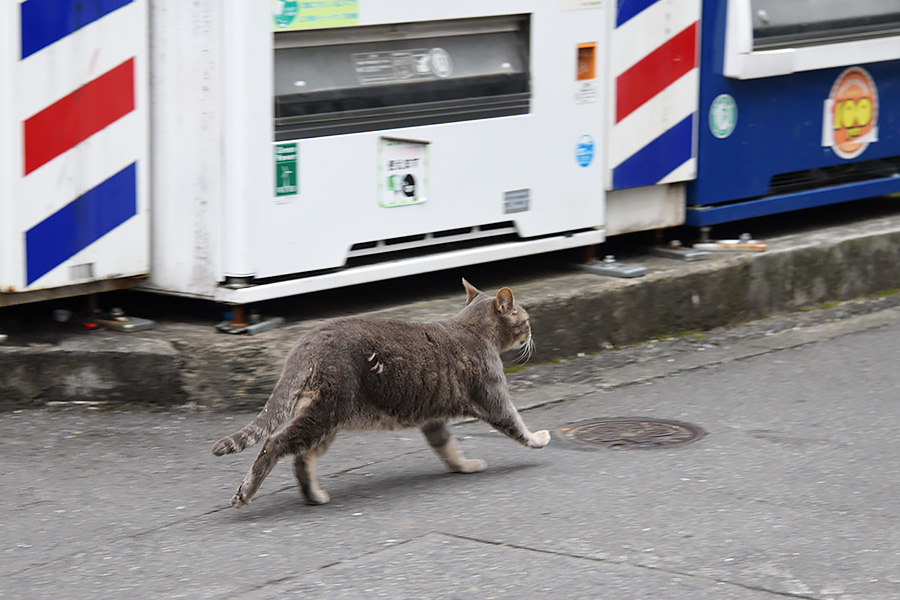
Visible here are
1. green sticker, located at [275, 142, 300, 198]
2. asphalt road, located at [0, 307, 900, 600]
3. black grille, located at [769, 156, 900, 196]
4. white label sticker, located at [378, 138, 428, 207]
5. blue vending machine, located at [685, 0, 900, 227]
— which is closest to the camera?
asphalt road, located at [0, 307, 900, 600]

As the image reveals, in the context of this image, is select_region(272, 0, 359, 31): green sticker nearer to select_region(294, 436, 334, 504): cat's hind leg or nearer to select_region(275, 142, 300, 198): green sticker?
select_region(275, 142, 300, 198): green sticker

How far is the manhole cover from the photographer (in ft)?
16.1

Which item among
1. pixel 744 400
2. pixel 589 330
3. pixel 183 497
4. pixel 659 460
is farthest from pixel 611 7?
pixel 183 497

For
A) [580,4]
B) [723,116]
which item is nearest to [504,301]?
[580,4]

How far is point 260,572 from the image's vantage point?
3578 millimetres

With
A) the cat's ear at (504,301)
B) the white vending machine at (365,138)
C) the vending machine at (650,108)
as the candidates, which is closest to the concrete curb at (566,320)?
the white vending machine at (365,138)

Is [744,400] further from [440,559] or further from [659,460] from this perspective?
[440,559]

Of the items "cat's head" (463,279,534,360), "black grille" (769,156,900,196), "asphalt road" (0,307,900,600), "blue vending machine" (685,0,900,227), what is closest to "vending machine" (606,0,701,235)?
"blue vending machine" (685,0,900,227)

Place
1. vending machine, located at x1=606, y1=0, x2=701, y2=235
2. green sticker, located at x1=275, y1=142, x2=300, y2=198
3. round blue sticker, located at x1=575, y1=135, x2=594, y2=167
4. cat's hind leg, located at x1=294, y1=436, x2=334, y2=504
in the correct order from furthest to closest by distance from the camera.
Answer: vending machine, located at x1=606, y1=0, x2=701, y2=235 → round blue sticker, located at x1=575, y1=135, x2=594, y2=167 → green sticker, located at x1=275, y1=142, x2=300, y2=198 → cat's hind leg, located at x1=294, y1=436, x2=334, y2=504

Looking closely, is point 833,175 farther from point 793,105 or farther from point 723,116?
point 723,116

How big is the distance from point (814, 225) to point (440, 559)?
4822 millimetres

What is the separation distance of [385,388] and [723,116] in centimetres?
336

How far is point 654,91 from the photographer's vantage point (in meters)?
6.54

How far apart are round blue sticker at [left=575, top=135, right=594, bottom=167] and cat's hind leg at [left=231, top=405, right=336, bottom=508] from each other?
2684 millimetres
